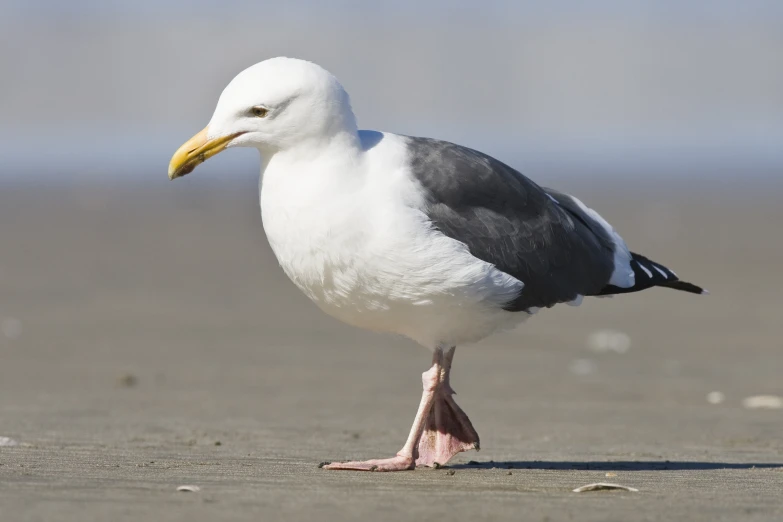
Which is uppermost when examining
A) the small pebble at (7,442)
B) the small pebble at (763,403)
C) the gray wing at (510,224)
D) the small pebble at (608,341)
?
the small pebble at (608,341)

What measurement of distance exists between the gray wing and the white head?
0.48 m

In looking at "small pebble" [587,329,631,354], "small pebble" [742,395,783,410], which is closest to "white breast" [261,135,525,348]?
"small pebble" [742,395,783,410]

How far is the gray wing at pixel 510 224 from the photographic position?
603 cm

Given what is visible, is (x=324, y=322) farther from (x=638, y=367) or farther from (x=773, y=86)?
(x=773, y=86)

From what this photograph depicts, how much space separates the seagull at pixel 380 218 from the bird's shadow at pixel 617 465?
21 centimetres

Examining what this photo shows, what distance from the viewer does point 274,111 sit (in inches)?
228

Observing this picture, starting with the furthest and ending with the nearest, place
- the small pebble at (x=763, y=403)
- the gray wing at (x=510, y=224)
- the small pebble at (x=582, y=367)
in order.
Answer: the small pebble at (x=582, y=367) → the small pebble at (x=763, y=403) → the gray wing at (x=510, y=224)

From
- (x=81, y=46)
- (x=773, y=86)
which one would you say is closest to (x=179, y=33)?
(x=81, y=46)

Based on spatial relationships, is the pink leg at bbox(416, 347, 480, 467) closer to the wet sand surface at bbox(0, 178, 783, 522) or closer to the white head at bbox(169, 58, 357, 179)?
the wet sand surface at bbox(0, 178, 783, 522)

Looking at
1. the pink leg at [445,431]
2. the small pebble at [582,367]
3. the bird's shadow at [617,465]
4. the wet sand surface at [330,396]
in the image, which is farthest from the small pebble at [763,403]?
the pink leg at [445,431]

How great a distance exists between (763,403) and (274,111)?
4.33 meters

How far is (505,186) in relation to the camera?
249 inches

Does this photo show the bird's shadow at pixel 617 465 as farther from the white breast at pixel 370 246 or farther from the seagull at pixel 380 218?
the white breast at pixel 370 246

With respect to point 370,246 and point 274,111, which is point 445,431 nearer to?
point 370,246
